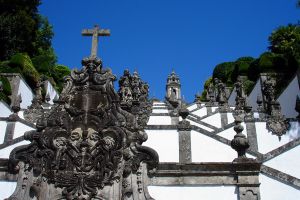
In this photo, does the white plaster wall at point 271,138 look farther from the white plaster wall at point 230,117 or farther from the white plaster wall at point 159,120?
the white plaster wall at point 230,117

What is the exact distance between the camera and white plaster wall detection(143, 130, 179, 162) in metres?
14.5

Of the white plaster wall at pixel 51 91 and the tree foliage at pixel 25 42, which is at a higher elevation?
the tree foliage at pixel 25 42

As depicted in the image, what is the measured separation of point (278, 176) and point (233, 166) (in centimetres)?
135

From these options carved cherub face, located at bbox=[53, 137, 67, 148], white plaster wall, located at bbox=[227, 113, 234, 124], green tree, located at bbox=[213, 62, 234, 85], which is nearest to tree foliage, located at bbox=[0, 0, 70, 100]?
white plaster wall, located at bbox=[227, 113, 234, 124]

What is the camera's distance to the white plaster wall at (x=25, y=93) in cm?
2609

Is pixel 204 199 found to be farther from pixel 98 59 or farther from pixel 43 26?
pixel 43 26

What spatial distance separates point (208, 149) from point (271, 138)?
4.13m

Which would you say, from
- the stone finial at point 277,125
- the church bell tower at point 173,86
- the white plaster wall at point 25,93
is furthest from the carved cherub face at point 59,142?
the church bell tower at point 173,86

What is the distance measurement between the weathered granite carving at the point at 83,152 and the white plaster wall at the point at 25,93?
60.6 feet

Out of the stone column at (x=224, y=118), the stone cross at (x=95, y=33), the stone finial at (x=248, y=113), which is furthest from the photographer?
the stone column at (x=224, y=118)

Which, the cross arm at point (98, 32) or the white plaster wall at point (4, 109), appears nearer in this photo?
the cross arm at point (98, 32)

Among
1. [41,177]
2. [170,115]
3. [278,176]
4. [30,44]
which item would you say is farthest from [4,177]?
[30,44]

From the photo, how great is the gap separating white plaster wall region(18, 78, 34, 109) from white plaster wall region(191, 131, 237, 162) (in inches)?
596

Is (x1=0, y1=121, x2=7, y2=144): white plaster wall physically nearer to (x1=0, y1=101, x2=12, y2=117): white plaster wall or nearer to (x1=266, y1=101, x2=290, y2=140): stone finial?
(x1=0, y1=101, x2=12, y2=117): white plaster wall
